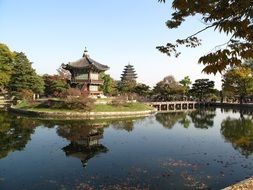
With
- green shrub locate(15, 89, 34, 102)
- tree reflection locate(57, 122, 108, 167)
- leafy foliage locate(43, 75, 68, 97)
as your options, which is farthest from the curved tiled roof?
tree reflection locate(57, 122, 108, 167)

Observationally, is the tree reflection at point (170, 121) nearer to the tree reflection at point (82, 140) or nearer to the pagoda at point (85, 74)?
the tree reflection at point (82, 140)

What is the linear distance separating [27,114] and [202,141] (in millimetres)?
27385

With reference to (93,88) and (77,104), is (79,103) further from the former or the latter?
(93,88)

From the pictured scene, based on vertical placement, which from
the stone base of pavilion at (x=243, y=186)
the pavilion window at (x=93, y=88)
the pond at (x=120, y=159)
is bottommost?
the pond at (x=120, y=159)

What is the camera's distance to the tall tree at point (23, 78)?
5584cm

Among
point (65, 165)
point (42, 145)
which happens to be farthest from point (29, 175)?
point (42, 145)

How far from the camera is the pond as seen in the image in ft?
44.0

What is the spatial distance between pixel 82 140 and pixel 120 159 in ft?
22.7

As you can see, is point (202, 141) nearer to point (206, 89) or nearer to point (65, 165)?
point (65, 165)

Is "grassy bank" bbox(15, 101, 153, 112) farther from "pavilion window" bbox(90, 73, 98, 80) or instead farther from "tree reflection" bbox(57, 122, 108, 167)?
"tree reflection" bbox(57, 122, 108, 167)

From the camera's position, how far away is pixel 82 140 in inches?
950

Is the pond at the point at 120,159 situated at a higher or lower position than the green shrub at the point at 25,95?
lower

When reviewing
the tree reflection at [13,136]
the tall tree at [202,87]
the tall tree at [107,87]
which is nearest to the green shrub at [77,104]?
the tree reflection at [13,136]

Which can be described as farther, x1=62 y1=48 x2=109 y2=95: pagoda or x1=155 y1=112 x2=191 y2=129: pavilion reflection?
x1=62 y1=48 x2=109 y2=95: pagoda
